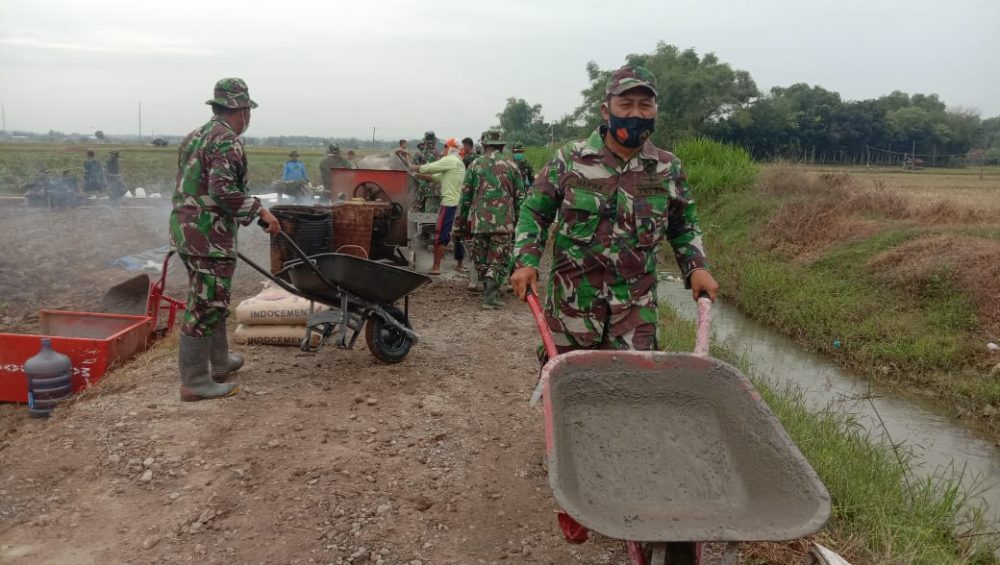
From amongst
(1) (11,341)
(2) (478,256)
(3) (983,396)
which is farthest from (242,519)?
(3) (983,396)

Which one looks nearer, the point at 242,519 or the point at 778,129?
the point at 242,519

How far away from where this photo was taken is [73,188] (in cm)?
1619

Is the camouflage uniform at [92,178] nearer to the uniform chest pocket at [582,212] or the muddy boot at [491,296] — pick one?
the muddy boot at [491,296]

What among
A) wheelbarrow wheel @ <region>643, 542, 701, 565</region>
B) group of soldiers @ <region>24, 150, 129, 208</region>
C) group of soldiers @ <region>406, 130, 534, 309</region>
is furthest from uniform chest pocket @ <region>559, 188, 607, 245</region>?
group of soldiers @ <region>24, 150, 129, 208</region>

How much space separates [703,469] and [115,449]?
307cm

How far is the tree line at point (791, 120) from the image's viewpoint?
27000 mm


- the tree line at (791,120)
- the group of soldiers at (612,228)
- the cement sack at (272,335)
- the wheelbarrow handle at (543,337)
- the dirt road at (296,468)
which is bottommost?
the dirt road at (296,468)

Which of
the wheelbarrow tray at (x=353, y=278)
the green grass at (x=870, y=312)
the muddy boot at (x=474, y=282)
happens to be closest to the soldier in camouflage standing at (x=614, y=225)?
the wheelbarrow tray at (x=353, y=278)

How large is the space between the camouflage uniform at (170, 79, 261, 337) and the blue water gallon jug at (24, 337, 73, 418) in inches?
43.6

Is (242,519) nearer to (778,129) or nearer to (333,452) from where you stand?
(333,452)

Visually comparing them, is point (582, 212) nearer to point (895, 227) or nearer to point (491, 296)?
point (491, 296)

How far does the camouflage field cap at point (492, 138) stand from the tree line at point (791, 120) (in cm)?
1751

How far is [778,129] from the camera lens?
28359mm

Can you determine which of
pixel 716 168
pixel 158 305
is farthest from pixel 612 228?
pixel 716 168
